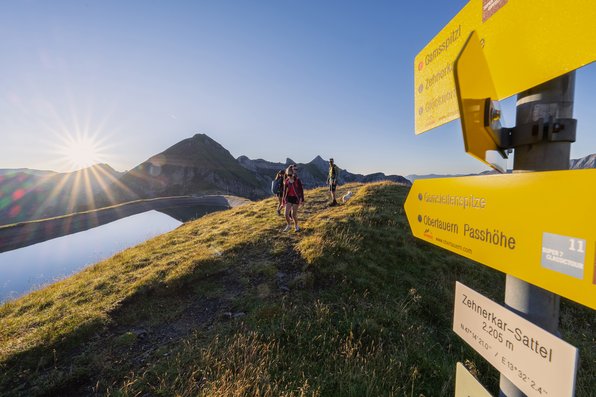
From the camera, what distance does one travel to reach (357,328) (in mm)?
5867

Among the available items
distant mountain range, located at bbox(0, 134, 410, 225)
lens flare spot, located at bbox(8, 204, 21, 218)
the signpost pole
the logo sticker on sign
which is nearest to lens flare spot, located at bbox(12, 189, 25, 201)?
distant mountain range, located at bbox(0, 134, 410, 225)

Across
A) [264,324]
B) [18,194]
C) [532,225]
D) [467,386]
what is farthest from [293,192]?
[18,194]

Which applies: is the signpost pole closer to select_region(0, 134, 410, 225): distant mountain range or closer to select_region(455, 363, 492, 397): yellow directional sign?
select_region(455, 363, 492, 397): yellow directional sign

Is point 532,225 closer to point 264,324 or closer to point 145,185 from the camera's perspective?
point 264,324

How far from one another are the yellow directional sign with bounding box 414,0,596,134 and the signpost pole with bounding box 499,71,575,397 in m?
0.09

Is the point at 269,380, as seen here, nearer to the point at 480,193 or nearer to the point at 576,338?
the point at 480,193

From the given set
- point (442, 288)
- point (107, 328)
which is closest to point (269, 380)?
point (107, 328)

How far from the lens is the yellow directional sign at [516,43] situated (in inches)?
47.5

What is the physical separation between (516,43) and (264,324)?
236 inches

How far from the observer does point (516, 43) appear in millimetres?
1497

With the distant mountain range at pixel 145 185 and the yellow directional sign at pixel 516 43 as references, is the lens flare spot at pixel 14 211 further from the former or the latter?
the yellow directional sign at pixel 516 43

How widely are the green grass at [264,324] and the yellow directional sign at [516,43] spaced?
3977 mm

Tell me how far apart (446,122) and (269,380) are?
4347 mm

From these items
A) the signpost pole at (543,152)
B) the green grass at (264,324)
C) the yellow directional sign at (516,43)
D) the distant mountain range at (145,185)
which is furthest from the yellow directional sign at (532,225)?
the distant mountain range at (145,185)
